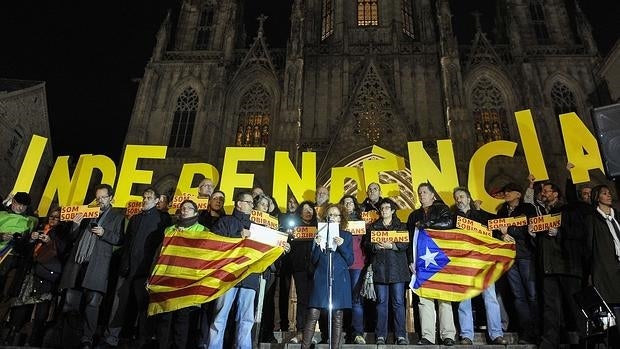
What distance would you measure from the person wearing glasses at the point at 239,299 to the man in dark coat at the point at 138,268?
3.34 feet

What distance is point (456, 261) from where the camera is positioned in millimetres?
5941

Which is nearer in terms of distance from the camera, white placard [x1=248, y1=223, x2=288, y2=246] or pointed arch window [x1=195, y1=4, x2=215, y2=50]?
white placard [x1=248, y1=223, x2=288, y2=246]

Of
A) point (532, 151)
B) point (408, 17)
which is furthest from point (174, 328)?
point (408, 17)

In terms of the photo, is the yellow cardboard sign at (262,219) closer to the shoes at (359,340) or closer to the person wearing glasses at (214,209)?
the person wearing glasses at (214,209)

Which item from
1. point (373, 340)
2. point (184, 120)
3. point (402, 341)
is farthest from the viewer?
point (184, 120)

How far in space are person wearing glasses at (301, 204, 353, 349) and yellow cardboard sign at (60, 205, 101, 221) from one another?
11.1ft

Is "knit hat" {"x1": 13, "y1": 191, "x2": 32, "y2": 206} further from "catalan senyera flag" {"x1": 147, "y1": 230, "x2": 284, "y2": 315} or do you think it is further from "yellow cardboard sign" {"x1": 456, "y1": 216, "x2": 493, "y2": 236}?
"yellow cardboard sign" {"x1": 456, "y1": 216, "x2": 493, "y2": 236}

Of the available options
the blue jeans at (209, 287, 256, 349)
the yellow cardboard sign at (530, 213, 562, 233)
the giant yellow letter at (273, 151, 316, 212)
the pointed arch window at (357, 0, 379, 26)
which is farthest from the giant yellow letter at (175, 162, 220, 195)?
the pointed arch window at (357, 0, 379, 26)

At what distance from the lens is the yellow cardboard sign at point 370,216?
257 inches

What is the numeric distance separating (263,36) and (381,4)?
711 centimetres

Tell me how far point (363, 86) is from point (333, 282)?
16.5 meters

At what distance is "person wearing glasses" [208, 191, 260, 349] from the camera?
4844mm

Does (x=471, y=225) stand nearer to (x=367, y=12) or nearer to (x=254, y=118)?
(x=254, y=118)

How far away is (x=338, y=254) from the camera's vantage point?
5.39 m
